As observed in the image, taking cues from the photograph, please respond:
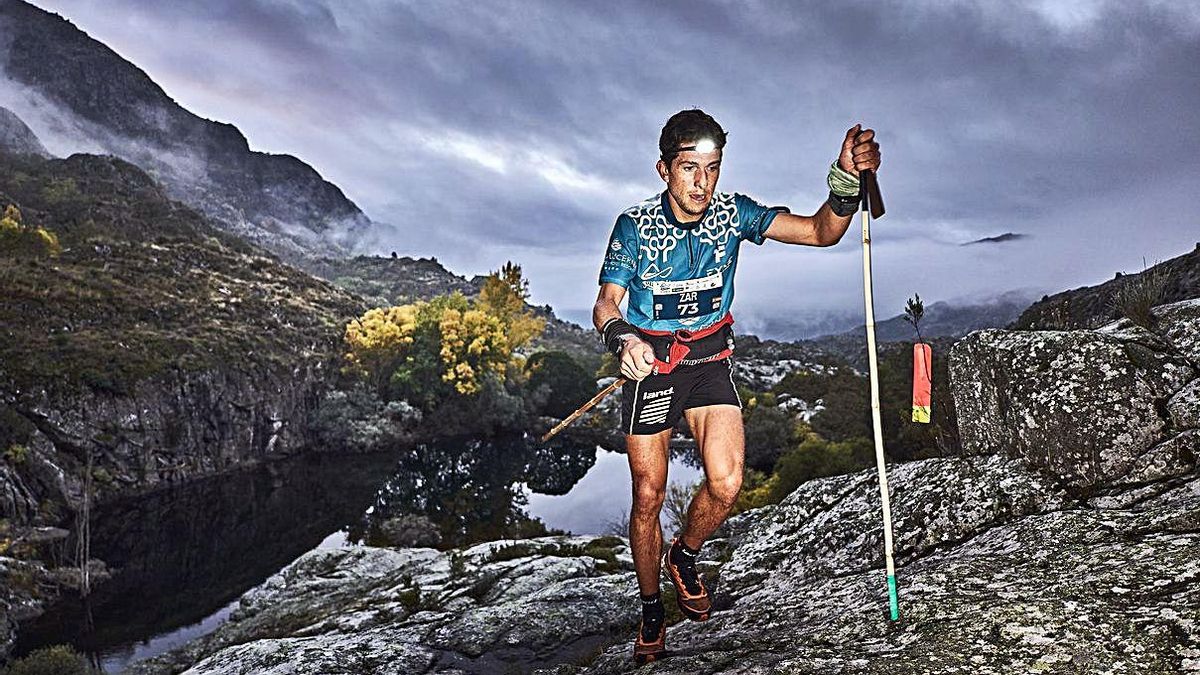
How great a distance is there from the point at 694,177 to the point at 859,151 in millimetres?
993

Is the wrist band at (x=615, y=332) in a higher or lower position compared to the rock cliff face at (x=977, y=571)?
higher

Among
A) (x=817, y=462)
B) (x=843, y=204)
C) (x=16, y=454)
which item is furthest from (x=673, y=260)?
(x=16, y=454)

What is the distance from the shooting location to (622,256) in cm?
450

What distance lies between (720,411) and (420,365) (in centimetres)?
5311

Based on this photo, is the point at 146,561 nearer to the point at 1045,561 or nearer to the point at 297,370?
the point at 297,370

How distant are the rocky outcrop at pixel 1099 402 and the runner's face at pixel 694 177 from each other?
308 cm

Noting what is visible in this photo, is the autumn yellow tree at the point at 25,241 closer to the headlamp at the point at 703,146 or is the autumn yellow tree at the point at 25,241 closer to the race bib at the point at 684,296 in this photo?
the race bib at the point at 684,296

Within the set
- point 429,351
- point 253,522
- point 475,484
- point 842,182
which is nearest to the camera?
point 842,182

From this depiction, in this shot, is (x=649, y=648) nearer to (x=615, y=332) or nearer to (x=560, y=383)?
(x=615, y=332)

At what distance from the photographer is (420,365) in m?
55.4

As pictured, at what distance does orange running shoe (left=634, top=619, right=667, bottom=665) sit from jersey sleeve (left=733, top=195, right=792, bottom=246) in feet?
8.70

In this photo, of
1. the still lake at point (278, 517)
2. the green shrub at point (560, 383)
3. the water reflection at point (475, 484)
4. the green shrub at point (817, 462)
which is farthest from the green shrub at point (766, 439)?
the green shrub at point (560, 383)

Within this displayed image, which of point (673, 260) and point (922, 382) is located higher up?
point (673, 260)

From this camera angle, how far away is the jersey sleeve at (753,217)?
465 cm
